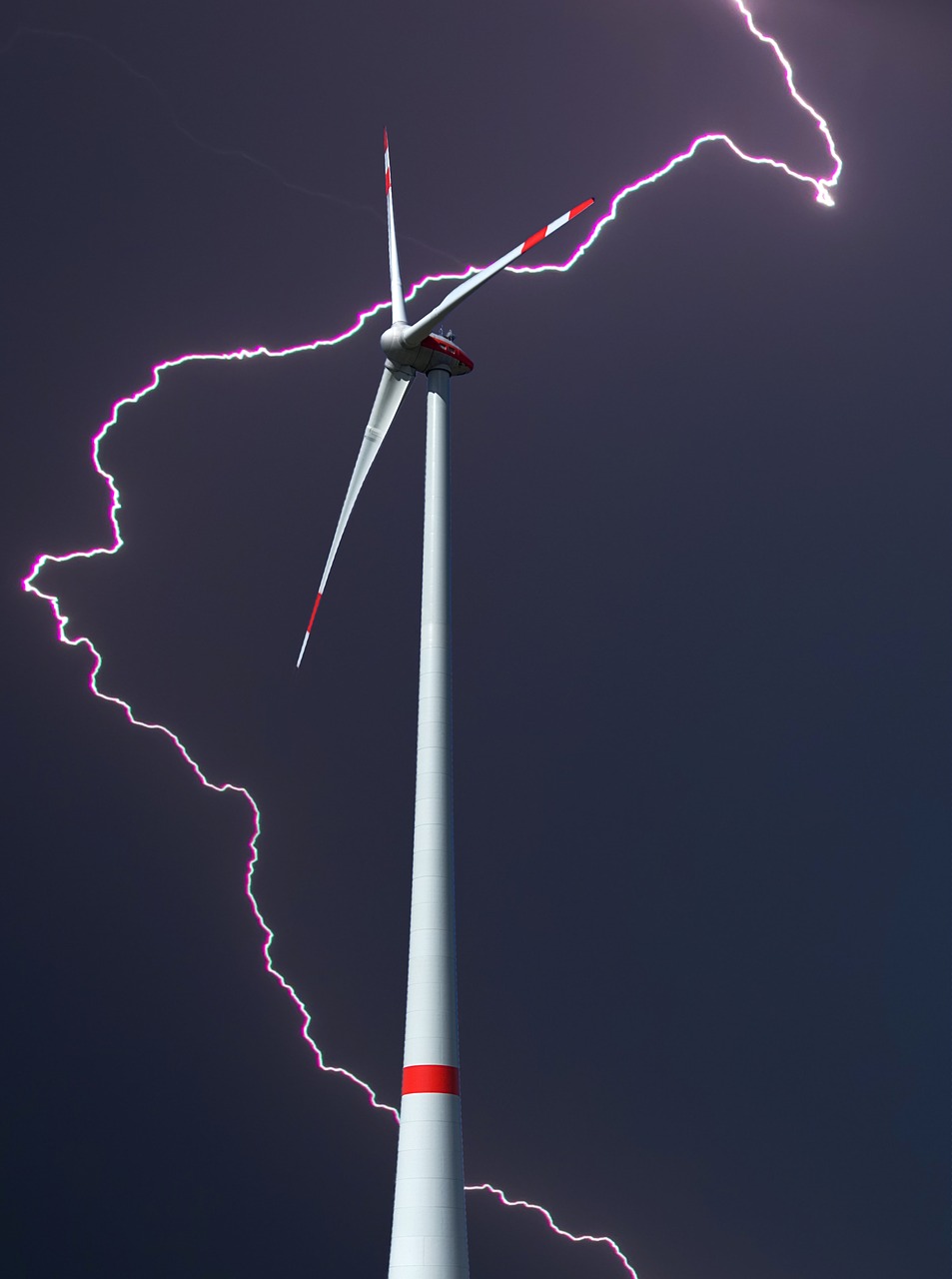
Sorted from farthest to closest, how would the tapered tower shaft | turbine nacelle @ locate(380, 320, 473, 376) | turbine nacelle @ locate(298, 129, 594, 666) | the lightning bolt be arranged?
the lightning bolt
turbine nacelle @ locate(380, 320, 473, 376)
turbine nacelle @ locate(298, 129, 594, 666)
the tapered tower shaft

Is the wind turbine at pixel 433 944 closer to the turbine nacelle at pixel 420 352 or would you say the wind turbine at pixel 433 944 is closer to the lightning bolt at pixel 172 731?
the turbine nacelle at pixel 420 352

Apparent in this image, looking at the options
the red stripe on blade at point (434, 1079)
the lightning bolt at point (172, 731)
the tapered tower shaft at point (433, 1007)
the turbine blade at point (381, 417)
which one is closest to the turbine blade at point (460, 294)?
the turbine blade at point (381, 417)

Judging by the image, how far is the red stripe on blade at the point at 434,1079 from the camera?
816 cm

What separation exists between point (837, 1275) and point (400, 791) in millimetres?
7630

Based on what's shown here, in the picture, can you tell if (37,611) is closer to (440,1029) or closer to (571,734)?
(571,734)

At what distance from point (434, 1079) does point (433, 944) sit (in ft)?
2.88

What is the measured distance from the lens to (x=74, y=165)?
15.3 m

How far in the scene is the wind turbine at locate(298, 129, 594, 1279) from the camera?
774 cm

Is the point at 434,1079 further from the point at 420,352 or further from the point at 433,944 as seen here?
the point at 420,352

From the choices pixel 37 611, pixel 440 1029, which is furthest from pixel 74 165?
pixel 440 1029

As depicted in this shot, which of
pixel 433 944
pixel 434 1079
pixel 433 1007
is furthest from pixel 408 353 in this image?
pixel 434 1079

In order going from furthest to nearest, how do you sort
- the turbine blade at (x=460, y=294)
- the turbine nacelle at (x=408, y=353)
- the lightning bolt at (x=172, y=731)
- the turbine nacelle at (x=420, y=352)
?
the lightning bolt at (x=172, y=731) < the turbine nacelle at (x=420, y=352) < the turbine nacelle at (x=408, y=353) < the turbine blade at (x=460, y=294)

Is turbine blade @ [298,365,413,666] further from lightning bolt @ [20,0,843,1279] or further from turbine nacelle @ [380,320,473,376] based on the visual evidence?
lightning bolt @ [20,0,843,1279]

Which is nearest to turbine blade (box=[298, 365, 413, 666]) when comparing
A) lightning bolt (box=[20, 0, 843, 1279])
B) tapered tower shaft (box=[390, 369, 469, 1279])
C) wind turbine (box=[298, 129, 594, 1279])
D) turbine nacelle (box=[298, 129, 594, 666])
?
turbine nacelle (box=[298, 129, 594, 666])
